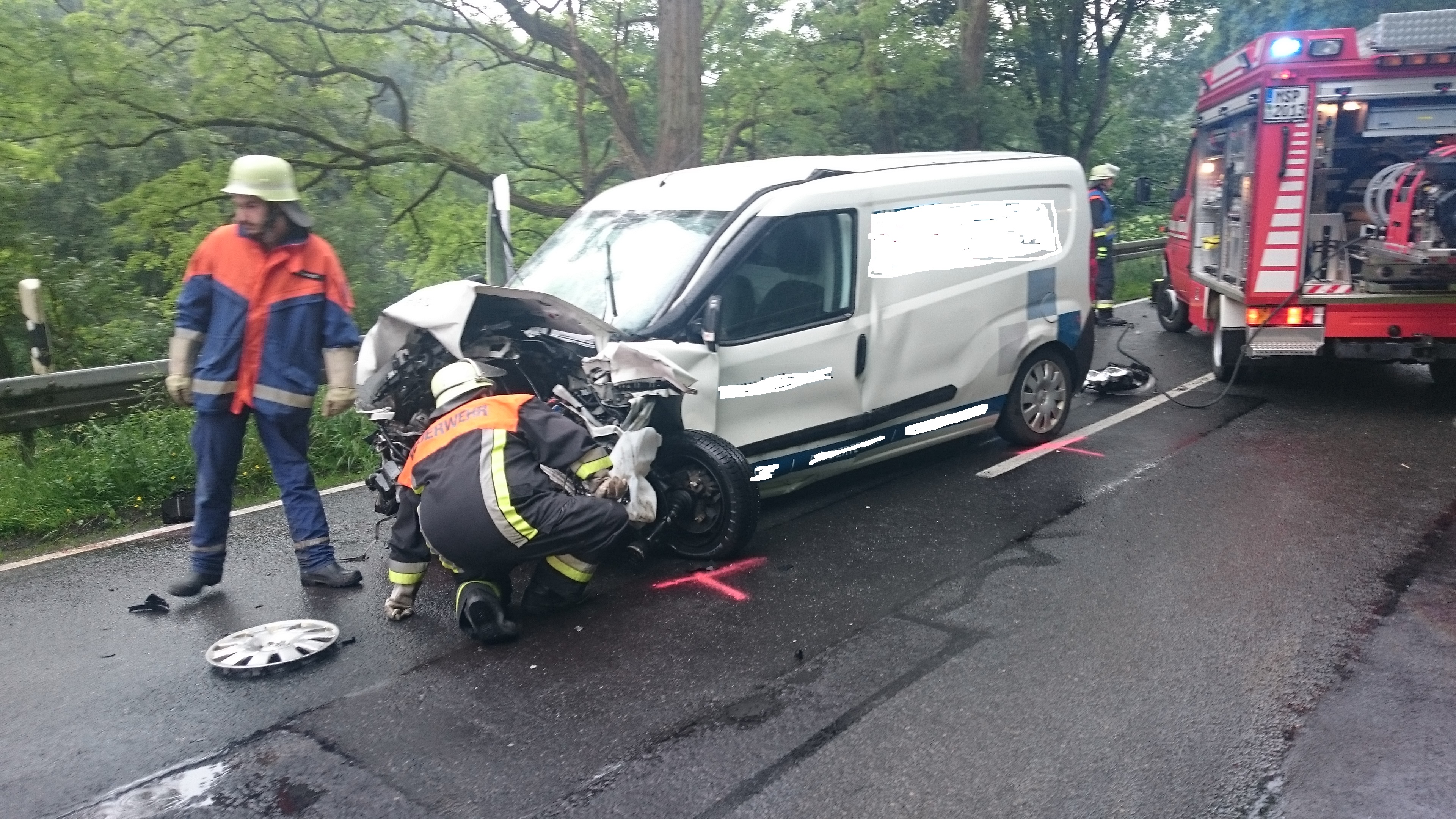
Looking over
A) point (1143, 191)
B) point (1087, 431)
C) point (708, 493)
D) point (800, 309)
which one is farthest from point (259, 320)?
point (1143, 191)

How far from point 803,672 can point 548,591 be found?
1216 millimetres

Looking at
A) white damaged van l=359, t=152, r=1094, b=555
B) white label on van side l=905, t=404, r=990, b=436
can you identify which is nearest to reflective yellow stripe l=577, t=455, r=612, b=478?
white damaged van l=359, t=152, r=1094, b=555

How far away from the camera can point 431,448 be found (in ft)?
15.1

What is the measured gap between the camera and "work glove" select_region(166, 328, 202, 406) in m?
5.18

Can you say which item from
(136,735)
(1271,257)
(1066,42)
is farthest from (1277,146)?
(1066,42)

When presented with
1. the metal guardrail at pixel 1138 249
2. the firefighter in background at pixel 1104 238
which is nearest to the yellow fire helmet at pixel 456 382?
the firefighter in background at pixel 1104 238

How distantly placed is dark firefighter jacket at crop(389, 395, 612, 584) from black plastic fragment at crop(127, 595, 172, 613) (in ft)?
3.95

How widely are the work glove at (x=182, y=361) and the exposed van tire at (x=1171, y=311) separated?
9943mm

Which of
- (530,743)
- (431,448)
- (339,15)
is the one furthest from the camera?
(339,15)

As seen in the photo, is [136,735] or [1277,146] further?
[1277,146]

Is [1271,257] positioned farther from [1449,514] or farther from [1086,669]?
[1086,669]

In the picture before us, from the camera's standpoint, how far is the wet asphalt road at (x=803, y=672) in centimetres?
352

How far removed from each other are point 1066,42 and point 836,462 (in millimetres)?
18259

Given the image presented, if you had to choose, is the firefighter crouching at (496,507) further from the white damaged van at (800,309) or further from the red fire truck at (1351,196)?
the red fire truck at (1351,196)
